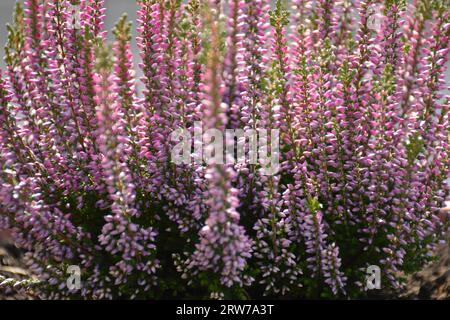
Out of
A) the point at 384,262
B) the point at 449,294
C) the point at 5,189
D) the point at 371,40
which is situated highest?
the point at 371,40

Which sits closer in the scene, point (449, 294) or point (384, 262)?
point (384, 262)

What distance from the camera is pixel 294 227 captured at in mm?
4516

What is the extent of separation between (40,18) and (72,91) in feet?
1.77

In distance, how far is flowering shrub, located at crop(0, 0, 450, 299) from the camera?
3.86 meters

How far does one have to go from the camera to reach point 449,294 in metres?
4.89

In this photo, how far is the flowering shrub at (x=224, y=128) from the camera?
12.6 feet

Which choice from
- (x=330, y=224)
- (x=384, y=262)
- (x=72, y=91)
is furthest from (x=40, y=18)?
(x=384, y=262)

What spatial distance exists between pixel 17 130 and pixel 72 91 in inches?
18.4

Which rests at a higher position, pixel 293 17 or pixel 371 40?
pixel 293 17

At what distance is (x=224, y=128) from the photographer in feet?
12.9
